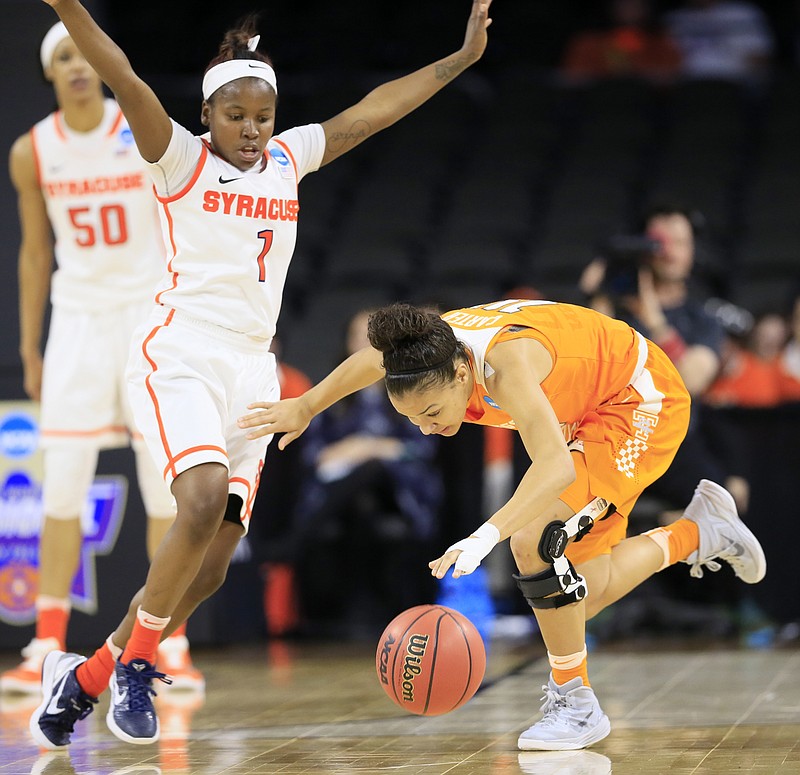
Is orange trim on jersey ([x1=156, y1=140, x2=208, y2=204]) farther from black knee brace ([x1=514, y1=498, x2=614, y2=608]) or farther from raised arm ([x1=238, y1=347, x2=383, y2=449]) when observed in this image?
black knee brace ([x1=514, y1=498, x2=614, y2=608])

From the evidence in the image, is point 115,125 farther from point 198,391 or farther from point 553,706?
point 553,706

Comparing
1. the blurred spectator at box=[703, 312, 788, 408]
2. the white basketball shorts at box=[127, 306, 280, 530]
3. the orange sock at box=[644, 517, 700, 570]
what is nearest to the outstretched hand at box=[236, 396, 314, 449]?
the white basketball shorts at box=[127, 306, 280, 530]

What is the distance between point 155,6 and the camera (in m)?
12.7

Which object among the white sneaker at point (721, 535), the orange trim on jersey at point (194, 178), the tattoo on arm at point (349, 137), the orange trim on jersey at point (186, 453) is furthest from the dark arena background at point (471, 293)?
the tattoo on arm at point (349, 137)

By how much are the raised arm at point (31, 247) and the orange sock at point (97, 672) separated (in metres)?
1.96

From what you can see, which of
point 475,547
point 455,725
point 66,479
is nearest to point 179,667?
point 66,479

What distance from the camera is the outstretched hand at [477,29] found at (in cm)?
492

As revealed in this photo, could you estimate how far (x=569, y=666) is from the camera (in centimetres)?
431

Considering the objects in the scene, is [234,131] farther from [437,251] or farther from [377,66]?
[377,66]

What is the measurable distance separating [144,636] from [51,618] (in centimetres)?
163

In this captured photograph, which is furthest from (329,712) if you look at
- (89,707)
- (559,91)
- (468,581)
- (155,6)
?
(155,6)

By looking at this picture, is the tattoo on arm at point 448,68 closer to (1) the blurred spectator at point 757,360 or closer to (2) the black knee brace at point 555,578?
(2) the black knee brace at point 555,578

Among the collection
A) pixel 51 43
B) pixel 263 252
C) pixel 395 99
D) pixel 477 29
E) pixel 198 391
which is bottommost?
pixel 198 391

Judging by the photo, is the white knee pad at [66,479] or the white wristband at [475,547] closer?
the white wristband at [475,547]
